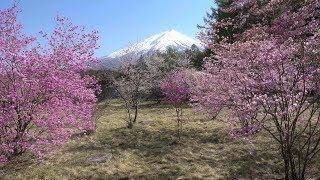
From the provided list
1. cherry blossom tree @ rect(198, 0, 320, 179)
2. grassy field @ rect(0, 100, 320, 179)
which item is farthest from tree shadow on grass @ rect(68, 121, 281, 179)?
cherry blossom tree @ rect(198, 0, 320, 179)

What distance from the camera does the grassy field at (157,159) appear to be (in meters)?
11.5

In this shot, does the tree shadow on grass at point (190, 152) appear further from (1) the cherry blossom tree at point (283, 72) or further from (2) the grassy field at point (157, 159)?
(1) the cherry blossom tree at point (283, 72)

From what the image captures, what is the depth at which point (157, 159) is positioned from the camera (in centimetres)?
1312

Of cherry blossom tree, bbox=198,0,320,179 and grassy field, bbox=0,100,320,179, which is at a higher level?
cherry blossom tree, bbox=198,0,320,179

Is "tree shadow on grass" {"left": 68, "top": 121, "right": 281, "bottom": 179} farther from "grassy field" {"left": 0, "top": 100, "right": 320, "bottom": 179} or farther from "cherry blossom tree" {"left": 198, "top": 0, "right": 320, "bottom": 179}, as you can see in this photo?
"cherry blossom tree" {"left": 198, "top": 0, "right": 320, "bottom": 179}

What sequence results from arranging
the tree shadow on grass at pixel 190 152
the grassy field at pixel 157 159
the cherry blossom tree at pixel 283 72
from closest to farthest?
1. the cherry blossom tree at pixel 283 72
2. the grassy field at pixel 157 159
3. the tree shadow on grass at pixel 190 152

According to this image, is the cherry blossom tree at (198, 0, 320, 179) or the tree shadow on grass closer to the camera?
the cherry blossom tree at (198, 0, 320, 179)

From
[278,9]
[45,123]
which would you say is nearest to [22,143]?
[45,123]

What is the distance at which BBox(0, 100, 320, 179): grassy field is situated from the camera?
11453 millimetres

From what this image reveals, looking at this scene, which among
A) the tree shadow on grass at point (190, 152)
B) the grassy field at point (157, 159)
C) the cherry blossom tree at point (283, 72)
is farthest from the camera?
the tree shadow on grass at point (190, 152)

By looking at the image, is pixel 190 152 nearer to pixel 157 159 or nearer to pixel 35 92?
pixel 157 159

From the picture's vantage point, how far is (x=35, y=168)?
11.9m

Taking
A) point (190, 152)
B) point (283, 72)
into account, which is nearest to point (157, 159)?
point (190, 152)

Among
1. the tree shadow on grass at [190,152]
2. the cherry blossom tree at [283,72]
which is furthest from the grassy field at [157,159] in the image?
the cherry blossom tree at [283,72]
